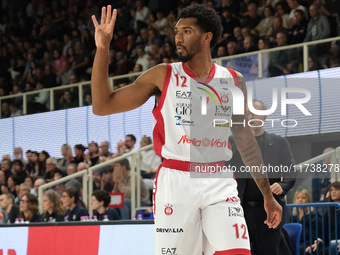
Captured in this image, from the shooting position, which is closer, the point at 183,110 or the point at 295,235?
the point at 183,110

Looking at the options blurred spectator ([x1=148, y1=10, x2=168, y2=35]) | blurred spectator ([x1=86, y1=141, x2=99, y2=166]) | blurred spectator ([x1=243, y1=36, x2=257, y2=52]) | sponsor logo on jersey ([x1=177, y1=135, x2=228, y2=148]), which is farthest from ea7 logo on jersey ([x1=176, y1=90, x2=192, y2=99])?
blurred spectator ([x1=148, y1=10, x2=168, y2=35])

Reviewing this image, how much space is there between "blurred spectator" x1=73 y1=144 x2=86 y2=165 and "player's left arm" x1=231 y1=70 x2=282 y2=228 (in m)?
8.31

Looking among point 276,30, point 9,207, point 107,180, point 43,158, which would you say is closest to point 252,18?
point 276,30

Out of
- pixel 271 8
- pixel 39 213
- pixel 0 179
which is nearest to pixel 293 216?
pixel 39 213

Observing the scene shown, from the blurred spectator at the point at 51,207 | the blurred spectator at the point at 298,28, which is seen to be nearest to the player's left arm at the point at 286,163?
the blurred spectator at the point at 51,207

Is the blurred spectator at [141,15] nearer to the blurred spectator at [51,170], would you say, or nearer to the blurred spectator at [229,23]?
the blurred spectator at [229,23]

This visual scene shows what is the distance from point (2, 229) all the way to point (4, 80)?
33.1ft

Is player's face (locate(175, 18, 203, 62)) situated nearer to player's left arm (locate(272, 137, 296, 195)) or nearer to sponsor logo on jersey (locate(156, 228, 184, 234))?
sponsor logo on jersey (locate(156, 228, 184, 234))

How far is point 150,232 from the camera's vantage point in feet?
19.8

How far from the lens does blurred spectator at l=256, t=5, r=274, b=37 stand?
11.5 meters

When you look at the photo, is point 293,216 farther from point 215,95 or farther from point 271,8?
point 271,8

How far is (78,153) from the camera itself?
473 inches

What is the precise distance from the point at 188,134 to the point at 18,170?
387 inches

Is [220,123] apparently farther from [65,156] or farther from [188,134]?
[65,156]
